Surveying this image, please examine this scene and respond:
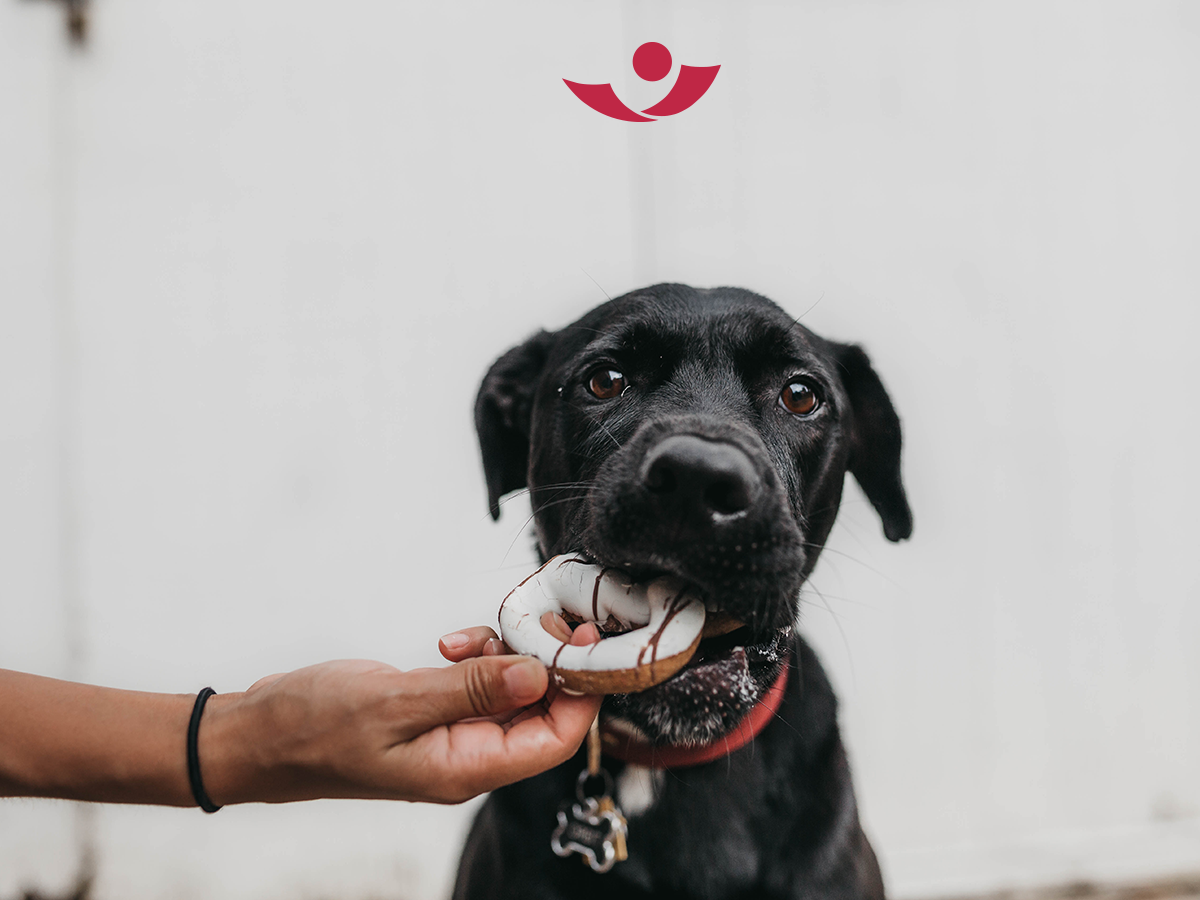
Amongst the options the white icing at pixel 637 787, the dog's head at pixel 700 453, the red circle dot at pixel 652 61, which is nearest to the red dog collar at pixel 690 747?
the white icing at pixel 637 787

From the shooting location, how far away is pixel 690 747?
56.6 inches

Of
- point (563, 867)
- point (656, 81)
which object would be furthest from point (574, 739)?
point (656, 81)

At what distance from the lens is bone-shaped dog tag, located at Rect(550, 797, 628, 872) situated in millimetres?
1466

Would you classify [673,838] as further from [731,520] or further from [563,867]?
[731,520]

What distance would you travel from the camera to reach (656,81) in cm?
288

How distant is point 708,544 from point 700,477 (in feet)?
0.37

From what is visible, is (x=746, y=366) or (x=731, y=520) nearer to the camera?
(x=731, y=520)

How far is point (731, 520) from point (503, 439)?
106 cm

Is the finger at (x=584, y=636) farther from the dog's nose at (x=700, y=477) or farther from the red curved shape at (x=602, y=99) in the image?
the red curved shape at (x=602, y=99)

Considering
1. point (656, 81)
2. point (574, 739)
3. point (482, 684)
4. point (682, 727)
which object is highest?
point (656, 81)

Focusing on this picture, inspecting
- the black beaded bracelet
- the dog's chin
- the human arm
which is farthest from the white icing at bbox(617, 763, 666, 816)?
the black beaded bracelet

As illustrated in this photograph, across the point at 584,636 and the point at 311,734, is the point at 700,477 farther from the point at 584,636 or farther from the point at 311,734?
the point at 311,734

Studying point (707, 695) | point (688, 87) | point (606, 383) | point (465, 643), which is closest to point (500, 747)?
point (465, 643)

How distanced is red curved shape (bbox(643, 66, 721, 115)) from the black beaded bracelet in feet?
8.76
